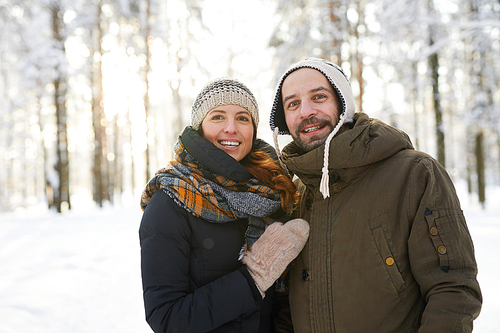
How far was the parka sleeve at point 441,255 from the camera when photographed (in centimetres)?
148

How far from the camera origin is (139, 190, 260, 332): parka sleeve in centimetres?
170

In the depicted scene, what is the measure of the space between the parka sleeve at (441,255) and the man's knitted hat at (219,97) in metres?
1.40

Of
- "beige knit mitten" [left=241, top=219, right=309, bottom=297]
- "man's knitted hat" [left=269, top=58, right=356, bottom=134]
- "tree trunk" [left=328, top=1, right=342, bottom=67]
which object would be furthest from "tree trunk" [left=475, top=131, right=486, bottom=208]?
"beige knit mitten" [left=241, top=219, right=309, bottom=297]

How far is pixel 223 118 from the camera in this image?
8.16 feet

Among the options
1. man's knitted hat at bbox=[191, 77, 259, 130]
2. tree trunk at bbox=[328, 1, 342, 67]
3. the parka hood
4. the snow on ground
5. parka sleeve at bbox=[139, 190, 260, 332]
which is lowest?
the snow on ground

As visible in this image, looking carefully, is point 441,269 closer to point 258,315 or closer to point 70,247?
point 258,315

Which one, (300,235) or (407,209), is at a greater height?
(407,209)

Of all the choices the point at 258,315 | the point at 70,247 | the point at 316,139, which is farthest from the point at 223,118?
the point at 70,247

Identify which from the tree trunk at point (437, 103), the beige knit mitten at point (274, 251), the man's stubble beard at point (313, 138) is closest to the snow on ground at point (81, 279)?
the beige knit mitten at point (274, 251)

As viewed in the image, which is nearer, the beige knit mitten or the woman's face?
the beige knit mitten

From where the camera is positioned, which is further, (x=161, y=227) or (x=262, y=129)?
(x=262, y=129)

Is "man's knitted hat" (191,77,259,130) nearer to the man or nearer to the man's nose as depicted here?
the man's nose

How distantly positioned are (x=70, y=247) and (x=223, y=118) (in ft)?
21.9

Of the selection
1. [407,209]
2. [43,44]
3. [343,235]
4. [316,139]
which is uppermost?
[43,44]
